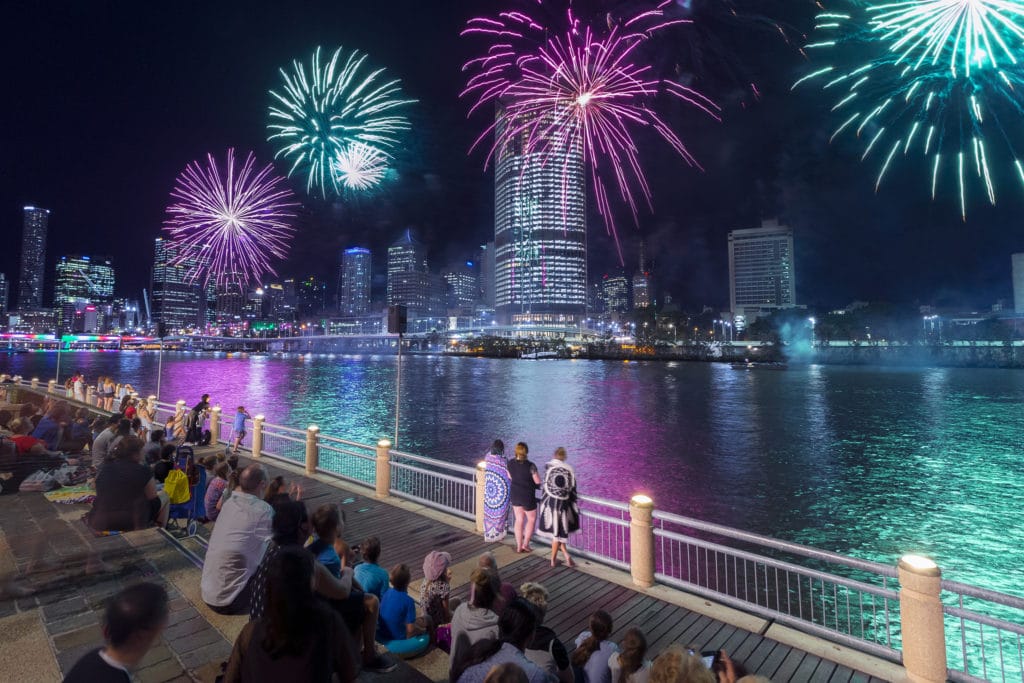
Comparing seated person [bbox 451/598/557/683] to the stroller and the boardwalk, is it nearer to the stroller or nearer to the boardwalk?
the boardwalk

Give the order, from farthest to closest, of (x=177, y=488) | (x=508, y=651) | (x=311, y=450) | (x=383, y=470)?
(x=311, y=450), (x=383, y=470), (x=177, y=488), (x=508, y=651)

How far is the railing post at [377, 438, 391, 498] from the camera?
12.2 meters

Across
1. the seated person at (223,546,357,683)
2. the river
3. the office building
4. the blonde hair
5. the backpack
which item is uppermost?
the office building

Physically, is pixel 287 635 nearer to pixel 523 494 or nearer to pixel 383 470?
pixel 523 494

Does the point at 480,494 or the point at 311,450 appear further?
the point at 311,450

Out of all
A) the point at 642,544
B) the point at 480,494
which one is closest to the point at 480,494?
the point at 480,494

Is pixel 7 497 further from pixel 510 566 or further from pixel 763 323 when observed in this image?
pixel 763 323

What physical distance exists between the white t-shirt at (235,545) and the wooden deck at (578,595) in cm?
318

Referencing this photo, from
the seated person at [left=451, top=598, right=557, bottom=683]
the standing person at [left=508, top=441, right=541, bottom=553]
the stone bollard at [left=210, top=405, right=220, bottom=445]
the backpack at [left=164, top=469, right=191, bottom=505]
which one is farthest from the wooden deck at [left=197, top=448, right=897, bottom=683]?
the stone bollard at [left=210, top=405, right=220, bottom=445]

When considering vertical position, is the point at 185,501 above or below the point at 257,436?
above

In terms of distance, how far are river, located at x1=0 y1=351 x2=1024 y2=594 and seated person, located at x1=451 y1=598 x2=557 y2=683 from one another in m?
15.2

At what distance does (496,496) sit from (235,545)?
193 inches

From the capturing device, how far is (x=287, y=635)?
118 inches

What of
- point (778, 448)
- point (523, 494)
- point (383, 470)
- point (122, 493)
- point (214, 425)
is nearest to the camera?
point (122, 493)
